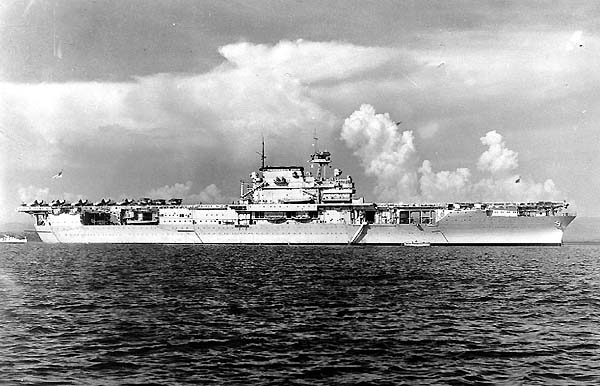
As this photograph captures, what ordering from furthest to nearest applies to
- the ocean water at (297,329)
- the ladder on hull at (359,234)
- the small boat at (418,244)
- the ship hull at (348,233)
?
the small boat at (418,244) < the ladder on hull at (359,234) < the ship hull at (348,233) < the ocean water at (297,329)

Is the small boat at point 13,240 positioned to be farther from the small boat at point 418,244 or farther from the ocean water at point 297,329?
the ocean water at point 297,329

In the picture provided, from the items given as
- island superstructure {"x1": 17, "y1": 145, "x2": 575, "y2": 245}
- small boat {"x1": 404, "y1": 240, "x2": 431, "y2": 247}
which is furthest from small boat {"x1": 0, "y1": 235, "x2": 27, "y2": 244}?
small boat {"x1": 404, "y1": 240, "x2": 431, "y2": 247}

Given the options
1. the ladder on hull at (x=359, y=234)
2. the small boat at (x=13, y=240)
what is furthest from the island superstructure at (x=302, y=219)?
the small boat at (x=13, y=240)

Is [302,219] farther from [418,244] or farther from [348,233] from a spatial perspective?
[418,244]

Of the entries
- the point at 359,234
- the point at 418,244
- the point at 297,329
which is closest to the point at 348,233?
the point at 359,234

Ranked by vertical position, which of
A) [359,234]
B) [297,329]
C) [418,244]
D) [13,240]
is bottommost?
[13,240]

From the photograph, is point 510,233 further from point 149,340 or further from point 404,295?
point 149,340
